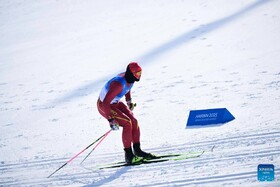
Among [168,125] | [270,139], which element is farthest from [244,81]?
[270,139]

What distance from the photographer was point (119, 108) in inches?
261

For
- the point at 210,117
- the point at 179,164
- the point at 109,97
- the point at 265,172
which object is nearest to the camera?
the point at 265,172

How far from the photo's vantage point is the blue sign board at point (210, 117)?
A: 24.8ft

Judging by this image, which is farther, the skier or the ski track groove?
the skier

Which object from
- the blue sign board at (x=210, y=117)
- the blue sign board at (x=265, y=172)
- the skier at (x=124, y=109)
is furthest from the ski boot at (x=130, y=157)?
the blue sign board at (x=265, y=172)

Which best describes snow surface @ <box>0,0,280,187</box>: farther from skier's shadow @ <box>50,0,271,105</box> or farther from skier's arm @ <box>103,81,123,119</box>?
skier's arm @ <box>103,81,123,119</box>

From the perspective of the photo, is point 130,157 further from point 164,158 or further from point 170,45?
point 170,45

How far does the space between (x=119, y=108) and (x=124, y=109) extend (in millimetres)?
76

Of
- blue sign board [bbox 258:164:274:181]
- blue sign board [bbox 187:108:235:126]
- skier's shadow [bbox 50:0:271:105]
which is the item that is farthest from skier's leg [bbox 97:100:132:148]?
skier's shadow [bbox 50:0:271:105]

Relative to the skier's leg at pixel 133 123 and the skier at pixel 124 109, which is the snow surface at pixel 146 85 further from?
the skier's leg at pixel 133 123

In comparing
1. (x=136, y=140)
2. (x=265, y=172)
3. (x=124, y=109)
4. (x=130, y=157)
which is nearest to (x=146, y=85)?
(x=124, y=109)

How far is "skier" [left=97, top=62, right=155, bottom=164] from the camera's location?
20.4 feet

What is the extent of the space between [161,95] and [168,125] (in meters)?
1.67

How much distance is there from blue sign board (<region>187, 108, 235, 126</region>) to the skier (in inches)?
56.0
